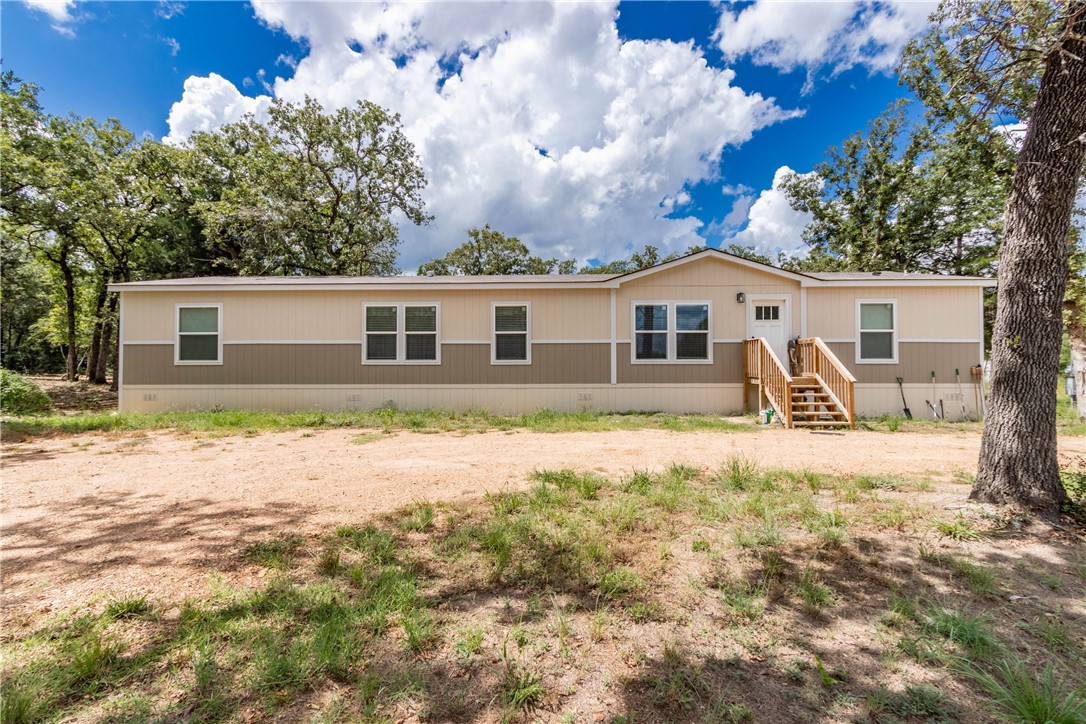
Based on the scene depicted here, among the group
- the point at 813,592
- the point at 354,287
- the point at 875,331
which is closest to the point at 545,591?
the point at 813,592

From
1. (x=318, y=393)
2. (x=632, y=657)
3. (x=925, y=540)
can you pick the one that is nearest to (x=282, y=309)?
(x=318, y=393)

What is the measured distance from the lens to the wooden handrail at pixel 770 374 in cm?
773

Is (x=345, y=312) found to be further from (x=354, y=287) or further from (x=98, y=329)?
(x=98, y=329)

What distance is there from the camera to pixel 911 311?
9.34 meters

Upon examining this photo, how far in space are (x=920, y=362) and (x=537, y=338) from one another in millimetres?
8521

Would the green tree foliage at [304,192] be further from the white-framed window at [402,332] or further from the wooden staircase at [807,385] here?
the wooden staircase at [807,385]

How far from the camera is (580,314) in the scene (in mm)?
9703

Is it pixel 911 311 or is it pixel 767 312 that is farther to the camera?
pixel 767 312

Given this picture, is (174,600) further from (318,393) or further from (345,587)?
(318,393)

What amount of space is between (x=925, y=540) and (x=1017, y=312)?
1834 millimetres

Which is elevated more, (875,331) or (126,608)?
(875,331)

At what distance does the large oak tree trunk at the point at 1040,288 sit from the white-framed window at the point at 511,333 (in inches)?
300

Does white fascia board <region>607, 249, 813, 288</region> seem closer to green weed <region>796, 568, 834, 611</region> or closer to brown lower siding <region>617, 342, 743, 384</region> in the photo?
brown lower siding <region>617, 342, 743, 384</region>

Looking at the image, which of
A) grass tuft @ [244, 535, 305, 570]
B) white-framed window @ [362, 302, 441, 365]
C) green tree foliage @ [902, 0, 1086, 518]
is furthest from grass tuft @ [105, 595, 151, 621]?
white-framed window @ [362, 302, 441, 365]
